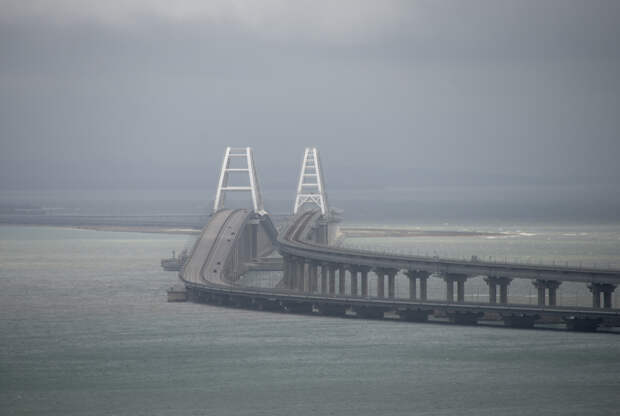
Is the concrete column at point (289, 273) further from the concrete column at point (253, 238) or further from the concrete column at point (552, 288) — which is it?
the concrete column at point (552, 288)

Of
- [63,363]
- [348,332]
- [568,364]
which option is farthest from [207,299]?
[568,364]

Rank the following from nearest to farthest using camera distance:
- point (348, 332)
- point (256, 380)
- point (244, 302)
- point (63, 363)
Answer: point (256, 380), point (63, 363), point (348, 332), point (244, 302)

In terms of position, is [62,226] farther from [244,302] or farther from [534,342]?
[534,342]

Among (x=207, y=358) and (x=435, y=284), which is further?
(x=435, y=284)

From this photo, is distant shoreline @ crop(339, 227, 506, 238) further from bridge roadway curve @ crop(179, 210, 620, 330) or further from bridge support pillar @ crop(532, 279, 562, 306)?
bridge support pillar @ crop(532, 279, 562, 306)

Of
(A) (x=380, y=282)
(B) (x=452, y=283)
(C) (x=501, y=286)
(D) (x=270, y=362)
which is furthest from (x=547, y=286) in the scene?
(D) (x=270, y=362)

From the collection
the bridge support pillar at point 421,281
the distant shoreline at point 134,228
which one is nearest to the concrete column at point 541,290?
the bridge support pillar at point 421,281

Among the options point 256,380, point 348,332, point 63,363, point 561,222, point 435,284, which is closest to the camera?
point 256,380

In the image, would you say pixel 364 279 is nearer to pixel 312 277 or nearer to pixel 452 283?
pixel 312 277
